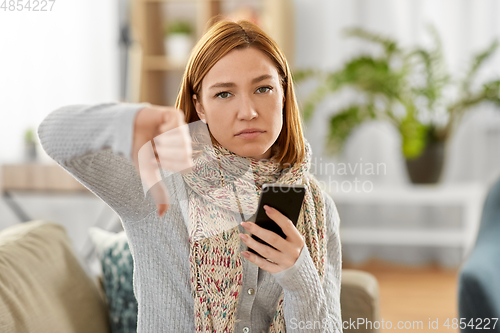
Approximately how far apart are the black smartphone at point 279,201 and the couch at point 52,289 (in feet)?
1.44

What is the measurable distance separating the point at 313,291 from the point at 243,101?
0.32 m

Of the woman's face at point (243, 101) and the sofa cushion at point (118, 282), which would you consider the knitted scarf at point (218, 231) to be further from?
the sofa cushion at point (118, 282)

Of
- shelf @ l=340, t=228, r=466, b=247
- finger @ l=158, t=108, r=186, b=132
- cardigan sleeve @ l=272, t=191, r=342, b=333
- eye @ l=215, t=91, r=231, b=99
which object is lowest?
shelf @ l=340, t=228, r=466, b=247

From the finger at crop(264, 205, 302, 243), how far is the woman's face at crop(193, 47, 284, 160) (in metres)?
0.11

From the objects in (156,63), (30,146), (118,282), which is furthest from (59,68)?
(118,282)

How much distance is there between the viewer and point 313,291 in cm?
68

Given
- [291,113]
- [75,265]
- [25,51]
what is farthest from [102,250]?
[25,51]

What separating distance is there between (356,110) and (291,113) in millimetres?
1655

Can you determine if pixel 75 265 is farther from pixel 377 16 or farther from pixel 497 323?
pixel 377 16

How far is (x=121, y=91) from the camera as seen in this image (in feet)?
8.87

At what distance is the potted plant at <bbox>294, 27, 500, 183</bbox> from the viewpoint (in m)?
2.20

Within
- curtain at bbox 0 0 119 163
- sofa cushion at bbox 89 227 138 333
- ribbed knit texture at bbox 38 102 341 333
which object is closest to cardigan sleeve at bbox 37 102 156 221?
ribbed knit texture at bbox 38 102 341 333

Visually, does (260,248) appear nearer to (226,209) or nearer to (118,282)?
(226,209)

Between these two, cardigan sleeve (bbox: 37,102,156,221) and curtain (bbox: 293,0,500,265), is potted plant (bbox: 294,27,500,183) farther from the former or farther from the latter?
cardigan sleeve (bbox: 37,102,156,221)
